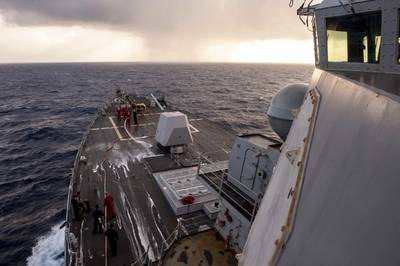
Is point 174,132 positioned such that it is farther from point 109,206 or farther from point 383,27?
point 383,27

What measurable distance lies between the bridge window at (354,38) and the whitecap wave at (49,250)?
16124 millimetres

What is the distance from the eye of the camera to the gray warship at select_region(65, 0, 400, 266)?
214 cm

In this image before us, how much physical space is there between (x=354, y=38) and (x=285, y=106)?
3514 millimetres

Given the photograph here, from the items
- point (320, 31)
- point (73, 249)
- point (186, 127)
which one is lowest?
point (73, 249)

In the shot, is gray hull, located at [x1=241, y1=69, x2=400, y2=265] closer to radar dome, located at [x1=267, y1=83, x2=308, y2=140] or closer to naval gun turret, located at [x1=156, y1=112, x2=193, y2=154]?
radar dome, located at [x1=267, y1=83, x2=308, y2=140]

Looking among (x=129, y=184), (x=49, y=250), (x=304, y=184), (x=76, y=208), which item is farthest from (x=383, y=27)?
(x=49, y=250)

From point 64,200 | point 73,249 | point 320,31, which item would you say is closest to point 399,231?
point 320,31

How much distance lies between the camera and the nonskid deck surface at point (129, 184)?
11.6m

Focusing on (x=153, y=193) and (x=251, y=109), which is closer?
(x=153, y=193)

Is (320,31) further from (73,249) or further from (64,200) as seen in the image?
(64,200)

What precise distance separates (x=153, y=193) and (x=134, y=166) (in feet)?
12.8

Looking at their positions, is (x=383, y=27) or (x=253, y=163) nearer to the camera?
(x=383, y=27)

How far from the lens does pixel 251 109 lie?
2221 inches

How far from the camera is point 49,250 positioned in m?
17.2
